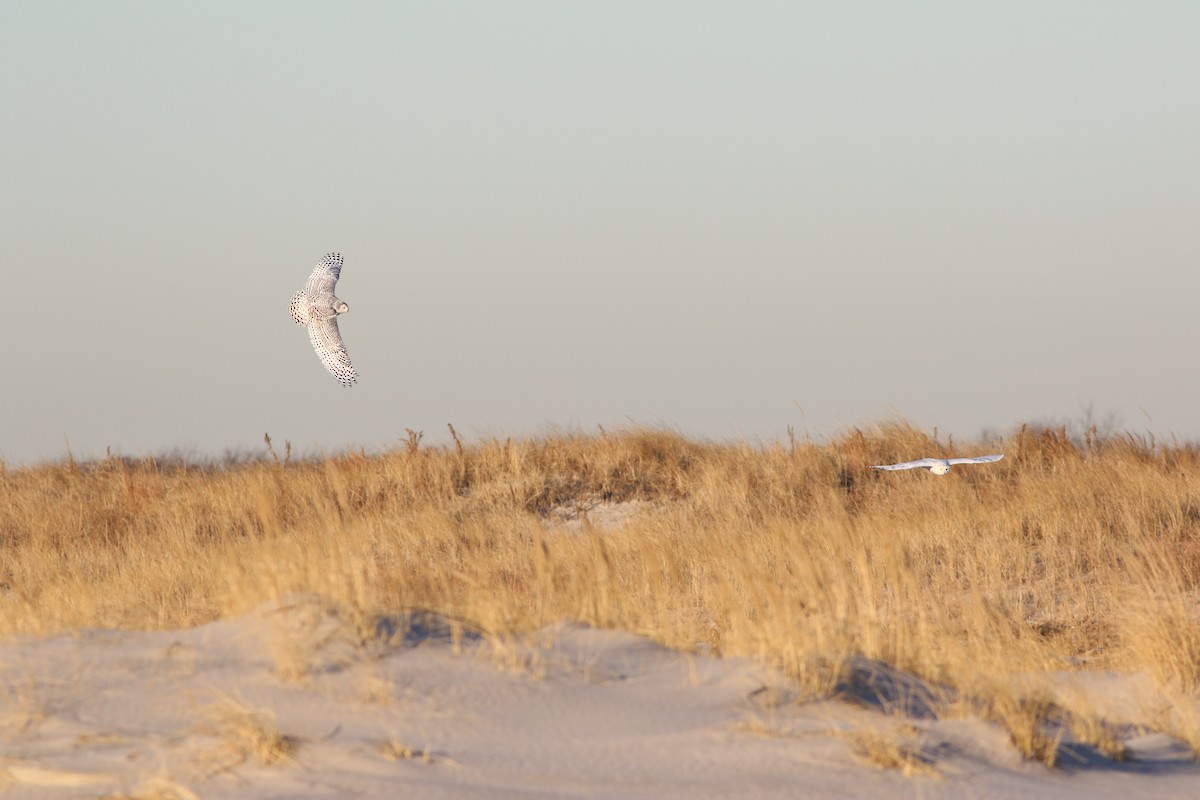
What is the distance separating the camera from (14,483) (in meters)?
14.4

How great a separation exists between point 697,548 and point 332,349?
3.66 meters

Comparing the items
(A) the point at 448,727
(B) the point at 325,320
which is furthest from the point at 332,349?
(A) the point at 448,727

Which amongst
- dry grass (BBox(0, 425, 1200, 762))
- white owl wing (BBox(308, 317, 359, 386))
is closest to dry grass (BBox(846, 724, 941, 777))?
dry grass (BBox(0, 425, 1200, 762))

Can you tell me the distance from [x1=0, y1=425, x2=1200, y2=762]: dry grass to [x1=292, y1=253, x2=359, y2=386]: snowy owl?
1.18 m

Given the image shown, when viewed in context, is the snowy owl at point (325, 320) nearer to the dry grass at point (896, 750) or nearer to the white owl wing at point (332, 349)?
the white owl wing at point (332, 349)

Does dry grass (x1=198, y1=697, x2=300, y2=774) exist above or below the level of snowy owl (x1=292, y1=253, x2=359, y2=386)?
below

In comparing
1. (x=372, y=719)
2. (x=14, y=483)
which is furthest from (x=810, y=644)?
(x=14, y=483)

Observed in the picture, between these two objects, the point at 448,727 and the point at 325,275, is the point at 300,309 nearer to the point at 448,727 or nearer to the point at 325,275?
the point at 325,275

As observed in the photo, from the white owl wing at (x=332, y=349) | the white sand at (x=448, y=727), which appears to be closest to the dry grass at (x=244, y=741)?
the white sand at (x=448, y=727)

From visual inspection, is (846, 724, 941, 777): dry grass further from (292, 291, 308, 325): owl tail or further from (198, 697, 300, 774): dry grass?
(292, 291, 308, 325): owl tail

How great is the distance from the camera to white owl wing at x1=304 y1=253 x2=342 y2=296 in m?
11.4

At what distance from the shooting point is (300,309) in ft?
37.1

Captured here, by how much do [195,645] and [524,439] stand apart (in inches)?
346

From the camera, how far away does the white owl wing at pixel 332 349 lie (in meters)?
11.0
